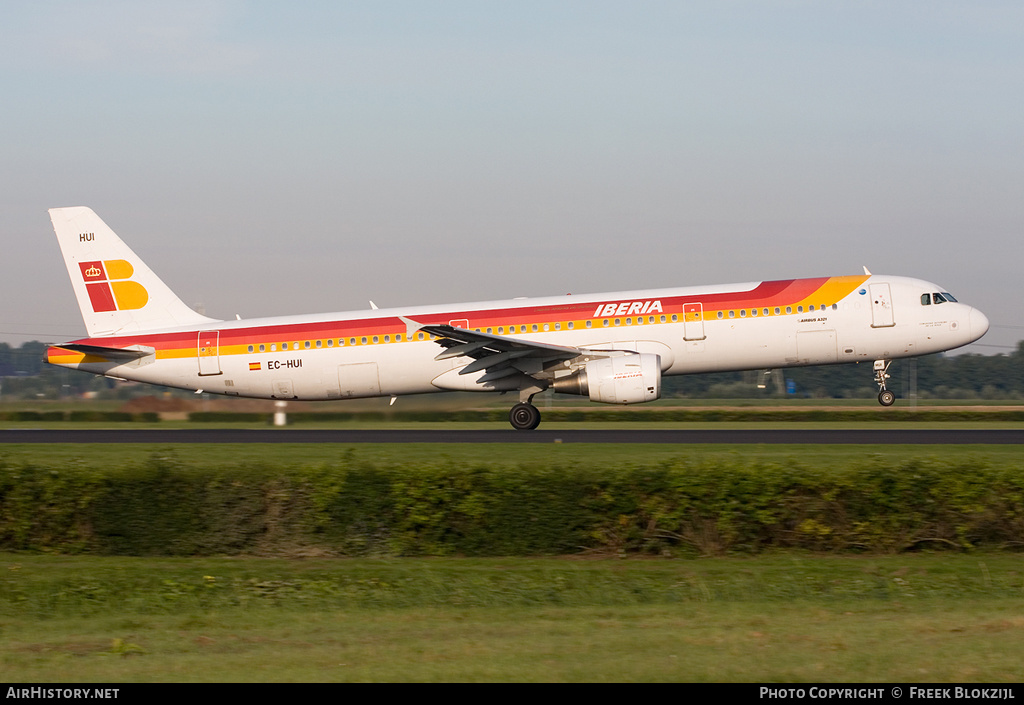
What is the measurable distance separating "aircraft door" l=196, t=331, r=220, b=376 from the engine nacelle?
11287 millimetres

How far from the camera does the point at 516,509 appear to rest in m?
14.4

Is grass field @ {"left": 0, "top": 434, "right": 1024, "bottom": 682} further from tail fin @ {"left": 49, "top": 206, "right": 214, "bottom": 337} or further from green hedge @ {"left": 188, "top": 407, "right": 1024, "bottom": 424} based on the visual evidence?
green hedge @ {"left": 188, "top": 407, "right": 1024, "bottom": 424}

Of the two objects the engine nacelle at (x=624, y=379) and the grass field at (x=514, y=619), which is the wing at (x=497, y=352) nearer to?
the engine nacelle at (x=624, y=379)

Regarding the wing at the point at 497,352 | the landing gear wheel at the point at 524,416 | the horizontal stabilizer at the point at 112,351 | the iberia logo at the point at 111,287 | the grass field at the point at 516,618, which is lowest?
the grass field at the point at 516,618

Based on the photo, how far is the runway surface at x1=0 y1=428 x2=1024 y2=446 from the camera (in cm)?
2709

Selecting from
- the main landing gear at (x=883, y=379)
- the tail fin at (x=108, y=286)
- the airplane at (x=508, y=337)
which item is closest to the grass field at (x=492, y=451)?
the airplane at (x=508, y=337)

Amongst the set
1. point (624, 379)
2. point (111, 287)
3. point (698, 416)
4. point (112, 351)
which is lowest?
point (698, 416)

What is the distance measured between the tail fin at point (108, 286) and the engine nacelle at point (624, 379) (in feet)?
41.0

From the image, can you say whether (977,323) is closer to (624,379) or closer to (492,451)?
(624,379)

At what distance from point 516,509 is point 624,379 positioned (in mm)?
15646

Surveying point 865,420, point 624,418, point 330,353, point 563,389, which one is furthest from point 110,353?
point 865,420

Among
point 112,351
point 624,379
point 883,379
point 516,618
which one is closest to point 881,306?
point 883,379

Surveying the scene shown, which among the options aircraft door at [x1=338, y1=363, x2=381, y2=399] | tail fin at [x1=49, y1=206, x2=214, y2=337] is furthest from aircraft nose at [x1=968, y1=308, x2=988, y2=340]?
tail fin at [x1=49, y1=206, x2=214, y2=337]

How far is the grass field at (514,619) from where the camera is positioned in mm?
8648
